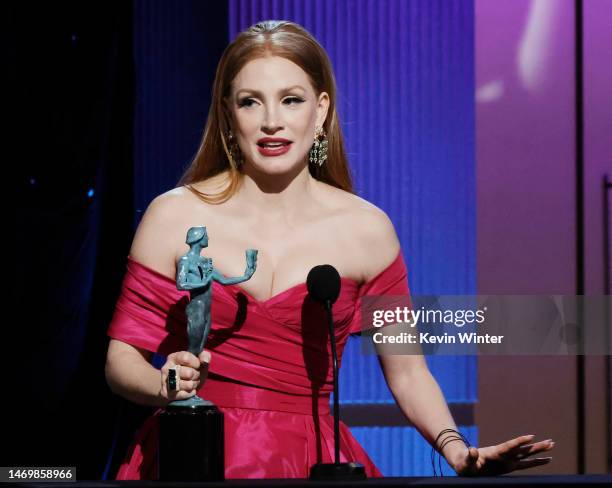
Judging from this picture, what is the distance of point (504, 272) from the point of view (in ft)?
9.68

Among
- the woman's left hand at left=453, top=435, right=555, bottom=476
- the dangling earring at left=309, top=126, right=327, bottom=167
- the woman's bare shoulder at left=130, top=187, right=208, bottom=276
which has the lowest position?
the woman's left hand at left=453, top=435, right=555, bottom=476

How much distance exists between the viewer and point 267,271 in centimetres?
186

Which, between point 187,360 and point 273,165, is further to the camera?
point 273,165

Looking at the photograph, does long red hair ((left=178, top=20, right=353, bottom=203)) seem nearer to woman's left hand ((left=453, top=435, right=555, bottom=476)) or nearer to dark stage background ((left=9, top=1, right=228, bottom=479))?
woman's left hand ((left=453, top=435, right=555, bottom=476))

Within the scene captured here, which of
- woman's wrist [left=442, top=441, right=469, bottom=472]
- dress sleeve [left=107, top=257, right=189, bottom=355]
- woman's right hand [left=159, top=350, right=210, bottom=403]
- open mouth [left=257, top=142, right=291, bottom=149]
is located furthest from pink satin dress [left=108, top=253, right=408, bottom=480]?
woman's right hand [left=159, top=350, right=210, bottom=403]

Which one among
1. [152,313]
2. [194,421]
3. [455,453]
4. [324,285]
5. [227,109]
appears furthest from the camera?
[227,109]

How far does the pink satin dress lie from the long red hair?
0.69ft

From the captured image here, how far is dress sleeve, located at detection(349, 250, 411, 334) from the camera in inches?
75.8

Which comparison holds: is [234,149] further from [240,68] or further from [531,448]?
[531,448]

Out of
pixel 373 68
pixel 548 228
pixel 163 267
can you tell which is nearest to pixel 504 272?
pixel 548 228

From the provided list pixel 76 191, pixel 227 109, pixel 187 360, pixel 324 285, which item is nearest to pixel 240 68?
pixel 227 109

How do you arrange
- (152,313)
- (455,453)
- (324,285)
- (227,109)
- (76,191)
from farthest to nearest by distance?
(76,191) < (227,109) < (152,313) < (455,453) < (324,285)

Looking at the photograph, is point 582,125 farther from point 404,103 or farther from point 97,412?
point 97,412

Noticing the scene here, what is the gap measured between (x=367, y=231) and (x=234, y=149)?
0.29 metres
